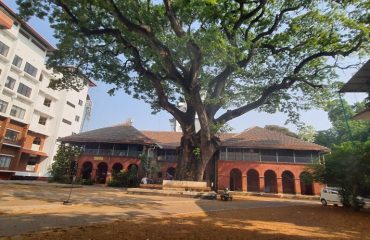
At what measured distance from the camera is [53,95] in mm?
40000

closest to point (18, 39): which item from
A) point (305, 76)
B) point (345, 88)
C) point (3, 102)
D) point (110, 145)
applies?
point (3, 102)

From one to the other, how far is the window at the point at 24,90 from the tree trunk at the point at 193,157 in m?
25.7

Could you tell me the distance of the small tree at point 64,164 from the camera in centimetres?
2886

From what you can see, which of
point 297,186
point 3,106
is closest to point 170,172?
point 297,186

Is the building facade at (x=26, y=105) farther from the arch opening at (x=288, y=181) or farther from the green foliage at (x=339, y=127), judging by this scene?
the green foliage at (x=339, y=127)

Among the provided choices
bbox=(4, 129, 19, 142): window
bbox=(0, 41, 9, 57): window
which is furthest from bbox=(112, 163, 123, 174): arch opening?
bbox=(0, 41, 9, 57): window

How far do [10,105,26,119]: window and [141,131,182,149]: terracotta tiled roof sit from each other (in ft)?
55.0

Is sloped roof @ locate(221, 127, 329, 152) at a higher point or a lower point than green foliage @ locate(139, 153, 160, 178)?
higher

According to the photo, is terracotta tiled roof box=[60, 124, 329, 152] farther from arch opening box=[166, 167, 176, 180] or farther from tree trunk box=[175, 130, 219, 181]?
tree trunk box=[175, 130, 219, 181]

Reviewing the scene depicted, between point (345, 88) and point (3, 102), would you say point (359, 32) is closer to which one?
point (345, 88)

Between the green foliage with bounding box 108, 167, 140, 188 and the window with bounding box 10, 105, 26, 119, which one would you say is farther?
the window with bounding box 10, 105, 26, 119

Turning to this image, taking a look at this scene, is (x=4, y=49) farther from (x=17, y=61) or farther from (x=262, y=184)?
(x=262, y=184)

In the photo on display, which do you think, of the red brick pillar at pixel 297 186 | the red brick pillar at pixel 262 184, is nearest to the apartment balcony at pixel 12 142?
the red brick pillar at pixel 262 184

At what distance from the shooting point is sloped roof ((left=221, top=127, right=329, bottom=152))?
30000 millimetres
